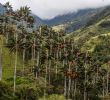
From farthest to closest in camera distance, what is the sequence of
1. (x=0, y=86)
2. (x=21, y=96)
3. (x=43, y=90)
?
(x=43, y=90) < (x=21, y=96) < (x=0, y=86)

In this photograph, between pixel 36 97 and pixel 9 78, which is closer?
pixel 36 97

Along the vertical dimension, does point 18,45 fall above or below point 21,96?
above

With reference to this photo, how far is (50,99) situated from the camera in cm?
14162

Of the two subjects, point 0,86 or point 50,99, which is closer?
point 50,99

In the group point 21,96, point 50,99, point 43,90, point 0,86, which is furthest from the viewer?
point 43,90

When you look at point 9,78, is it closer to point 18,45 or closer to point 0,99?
point 18,45

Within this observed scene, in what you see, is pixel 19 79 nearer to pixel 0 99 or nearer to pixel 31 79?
pixel 31 79

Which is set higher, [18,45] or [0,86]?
[18,45]

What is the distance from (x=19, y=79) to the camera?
635 ft

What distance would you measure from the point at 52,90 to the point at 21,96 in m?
32.8

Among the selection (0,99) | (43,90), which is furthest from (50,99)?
(43,90)

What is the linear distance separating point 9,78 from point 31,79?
12.1 metres

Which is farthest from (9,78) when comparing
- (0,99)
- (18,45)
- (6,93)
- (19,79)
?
(0,99)

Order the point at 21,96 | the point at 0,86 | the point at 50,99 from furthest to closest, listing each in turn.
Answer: the point at 21,96 < the point at 0,86 < the point at 50,99
